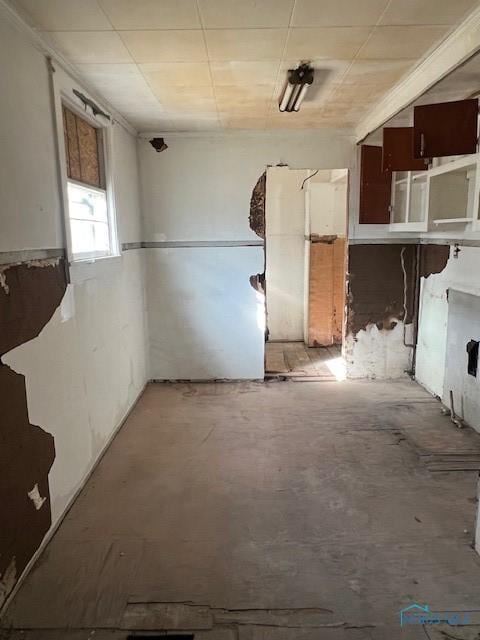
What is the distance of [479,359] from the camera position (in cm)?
326

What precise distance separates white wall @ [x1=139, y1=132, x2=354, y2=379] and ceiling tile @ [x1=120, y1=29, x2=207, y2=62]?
1.87m

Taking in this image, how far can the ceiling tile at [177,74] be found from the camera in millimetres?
2617

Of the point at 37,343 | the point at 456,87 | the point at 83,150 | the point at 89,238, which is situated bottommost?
the point at 37,343

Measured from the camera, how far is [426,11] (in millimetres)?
2002

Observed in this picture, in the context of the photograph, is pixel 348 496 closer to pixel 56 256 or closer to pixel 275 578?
pixel 275 578

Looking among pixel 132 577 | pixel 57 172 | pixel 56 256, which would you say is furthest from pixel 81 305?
pixel 132 577

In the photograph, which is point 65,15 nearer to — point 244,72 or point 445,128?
point 244,72

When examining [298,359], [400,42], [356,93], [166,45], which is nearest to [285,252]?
[298,359]

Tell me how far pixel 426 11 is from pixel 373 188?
239cm

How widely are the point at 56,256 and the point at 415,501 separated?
8.19ft

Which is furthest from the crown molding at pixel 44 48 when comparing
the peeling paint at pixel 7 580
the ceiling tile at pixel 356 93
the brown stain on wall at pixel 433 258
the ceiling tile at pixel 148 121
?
the brown stain on wall at pixel 433 258

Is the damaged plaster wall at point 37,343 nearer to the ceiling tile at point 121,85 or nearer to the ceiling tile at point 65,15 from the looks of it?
the ceiling tile at point 65,15

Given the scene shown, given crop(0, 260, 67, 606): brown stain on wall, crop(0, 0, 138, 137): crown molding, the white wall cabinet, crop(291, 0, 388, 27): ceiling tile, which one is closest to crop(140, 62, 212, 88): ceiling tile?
crop(0, 0, 138, 137): crown molding

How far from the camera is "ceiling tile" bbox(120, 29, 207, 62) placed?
2209mm
